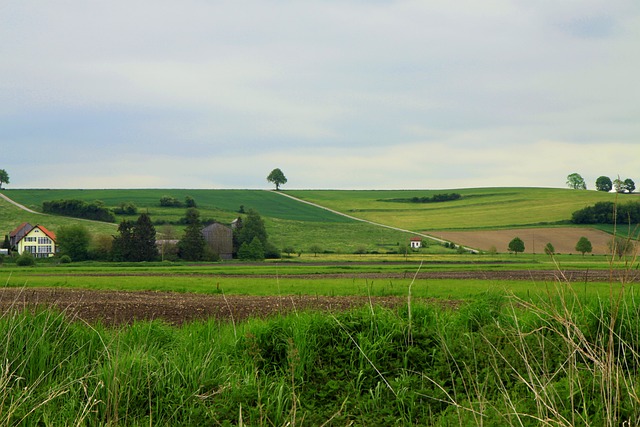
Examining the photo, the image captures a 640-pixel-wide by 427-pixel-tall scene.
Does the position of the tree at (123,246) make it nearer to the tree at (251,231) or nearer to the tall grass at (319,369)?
the tree at (251,231)

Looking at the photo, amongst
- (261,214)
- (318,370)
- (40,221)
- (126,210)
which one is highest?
(318,370)

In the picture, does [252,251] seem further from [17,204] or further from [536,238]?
[17,204]

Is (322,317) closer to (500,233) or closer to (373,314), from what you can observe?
(373,314)

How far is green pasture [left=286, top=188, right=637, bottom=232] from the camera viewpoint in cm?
13412

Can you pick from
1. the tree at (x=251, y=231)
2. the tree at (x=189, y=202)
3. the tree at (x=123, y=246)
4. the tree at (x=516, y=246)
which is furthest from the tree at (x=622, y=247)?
the tree at (x=189, y=202)

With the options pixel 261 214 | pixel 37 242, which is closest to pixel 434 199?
pixel 261 214

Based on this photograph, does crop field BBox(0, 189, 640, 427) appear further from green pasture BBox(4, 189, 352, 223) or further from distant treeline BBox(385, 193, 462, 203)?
distant treeline BBox(385, 193, 462, 203)

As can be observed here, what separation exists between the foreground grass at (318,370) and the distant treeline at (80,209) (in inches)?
4879

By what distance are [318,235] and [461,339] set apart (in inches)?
4574

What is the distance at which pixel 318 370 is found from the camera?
1017 centimetres

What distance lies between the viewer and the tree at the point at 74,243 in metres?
90.4

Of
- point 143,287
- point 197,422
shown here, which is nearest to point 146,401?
point 197,422

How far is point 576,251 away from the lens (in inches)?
3863

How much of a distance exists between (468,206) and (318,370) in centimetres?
15435
